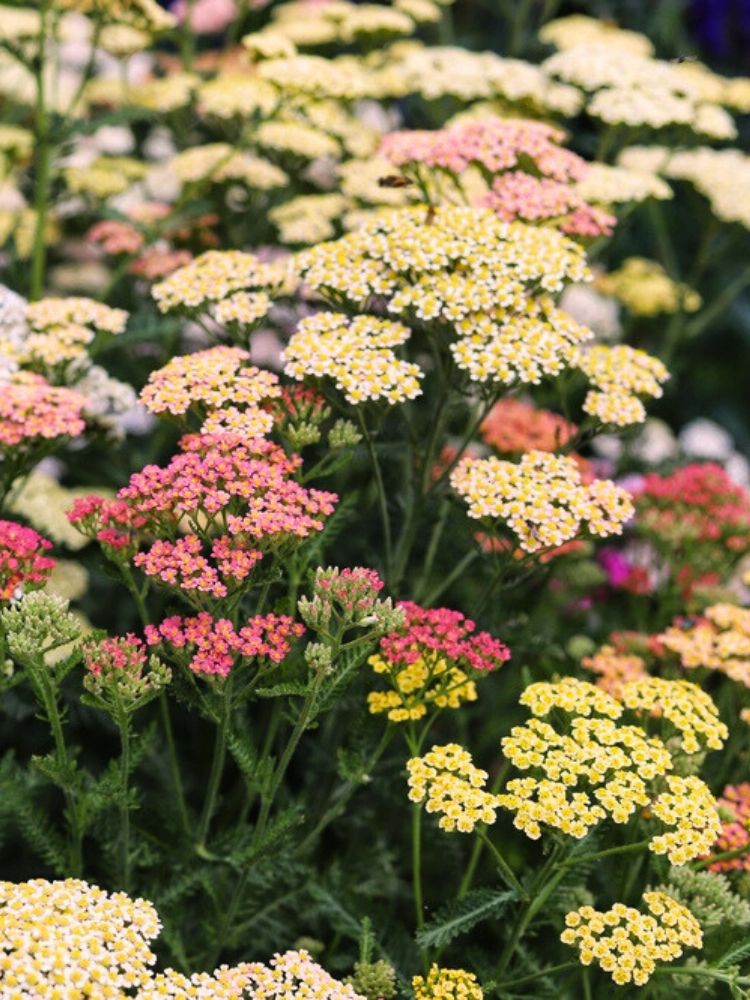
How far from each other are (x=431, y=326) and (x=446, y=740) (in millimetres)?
1134

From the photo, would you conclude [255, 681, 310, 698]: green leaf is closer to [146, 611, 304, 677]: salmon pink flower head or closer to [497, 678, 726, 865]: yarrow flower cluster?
[146, 611, 304, 677]: salmon pink flower head

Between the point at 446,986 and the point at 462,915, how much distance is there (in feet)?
0.43

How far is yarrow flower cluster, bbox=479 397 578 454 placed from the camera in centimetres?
265

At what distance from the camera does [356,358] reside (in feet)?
6.91

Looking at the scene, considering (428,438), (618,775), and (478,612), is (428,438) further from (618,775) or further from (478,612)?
(618,775)

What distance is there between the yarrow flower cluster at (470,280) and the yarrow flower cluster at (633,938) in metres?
0.90

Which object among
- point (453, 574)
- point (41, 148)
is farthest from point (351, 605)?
point (41, 148)

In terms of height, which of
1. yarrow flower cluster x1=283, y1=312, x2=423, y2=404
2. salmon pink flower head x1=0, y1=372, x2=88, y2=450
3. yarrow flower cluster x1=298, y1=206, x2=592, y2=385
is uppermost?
yarrow flower cluster x1=298, y1=206, x2=592, y2=385

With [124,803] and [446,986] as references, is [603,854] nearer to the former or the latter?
[446,986]

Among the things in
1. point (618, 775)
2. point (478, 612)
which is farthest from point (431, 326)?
point (618, 775)

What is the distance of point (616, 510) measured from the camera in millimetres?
2080

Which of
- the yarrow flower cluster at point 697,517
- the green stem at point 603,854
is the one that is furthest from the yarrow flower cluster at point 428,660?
the yarrow flower cluster at point 697,517

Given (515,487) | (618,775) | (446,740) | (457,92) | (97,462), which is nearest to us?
(618,775)

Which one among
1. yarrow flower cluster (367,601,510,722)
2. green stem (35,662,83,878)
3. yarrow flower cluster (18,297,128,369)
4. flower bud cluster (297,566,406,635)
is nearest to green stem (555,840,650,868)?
yarrow flower cluster (367,601,510,722)
